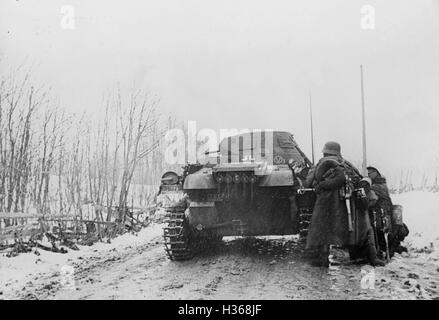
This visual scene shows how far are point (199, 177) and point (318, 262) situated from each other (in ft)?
6.55

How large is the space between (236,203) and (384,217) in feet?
6.60

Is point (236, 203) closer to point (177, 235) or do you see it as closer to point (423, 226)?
point (177, 235)

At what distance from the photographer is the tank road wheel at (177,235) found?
6.37 metres

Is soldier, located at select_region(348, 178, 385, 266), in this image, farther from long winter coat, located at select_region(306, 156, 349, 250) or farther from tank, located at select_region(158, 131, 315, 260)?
tank, located at select_region(158, 131, 315, 260)

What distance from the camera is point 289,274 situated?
17.1 feet

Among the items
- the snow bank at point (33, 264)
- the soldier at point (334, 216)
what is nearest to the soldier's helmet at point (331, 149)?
the soldier at point (334, 216)

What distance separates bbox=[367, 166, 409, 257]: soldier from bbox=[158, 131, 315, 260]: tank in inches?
36.8

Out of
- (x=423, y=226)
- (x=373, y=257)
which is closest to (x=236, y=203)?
(x=373, y=257)

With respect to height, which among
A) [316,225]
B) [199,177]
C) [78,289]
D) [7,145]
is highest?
[7,145]

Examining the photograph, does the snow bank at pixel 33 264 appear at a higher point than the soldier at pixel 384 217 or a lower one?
lower

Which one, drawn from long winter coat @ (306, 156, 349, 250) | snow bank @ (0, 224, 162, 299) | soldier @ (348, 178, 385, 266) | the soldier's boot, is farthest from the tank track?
snow bank @ (0, 224, 162, 299)

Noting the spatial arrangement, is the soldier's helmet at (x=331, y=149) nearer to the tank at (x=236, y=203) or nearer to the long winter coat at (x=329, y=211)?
the long winter coat at (x=329, y=211)

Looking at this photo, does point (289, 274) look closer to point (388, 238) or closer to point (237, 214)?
point (237, 214)
